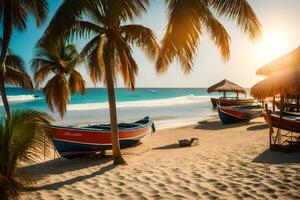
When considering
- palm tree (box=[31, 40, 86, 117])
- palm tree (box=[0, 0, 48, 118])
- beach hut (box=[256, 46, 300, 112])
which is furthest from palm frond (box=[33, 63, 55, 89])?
beach hut (box=[256, 46, 300, 112])

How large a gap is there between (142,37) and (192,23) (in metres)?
1.88

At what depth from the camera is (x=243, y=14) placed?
7211 millimetres

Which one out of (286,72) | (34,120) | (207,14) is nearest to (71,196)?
(34,120)

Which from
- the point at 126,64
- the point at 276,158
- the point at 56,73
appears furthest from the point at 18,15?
the point at 276,158

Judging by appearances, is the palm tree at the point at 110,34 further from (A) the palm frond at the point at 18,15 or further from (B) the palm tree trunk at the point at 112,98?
(A) the palm frond at the point at 18,15

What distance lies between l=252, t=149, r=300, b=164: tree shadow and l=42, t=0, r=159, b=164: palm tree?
13.8 ft

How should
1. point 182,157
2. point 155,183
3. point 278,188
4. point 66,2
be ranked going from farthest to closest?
point 182,157
point 66,2
point 155,183
point 278,188

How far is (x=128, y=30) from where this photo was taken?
8.63m

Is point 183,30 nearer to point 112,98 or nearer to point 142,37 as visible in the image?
point 142,37

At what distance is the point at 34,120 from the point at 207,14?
18.0 feet

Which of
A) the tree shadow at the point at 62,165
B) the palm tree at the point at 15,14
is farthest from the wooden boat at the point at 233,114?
the palm tree at the point at 15,14

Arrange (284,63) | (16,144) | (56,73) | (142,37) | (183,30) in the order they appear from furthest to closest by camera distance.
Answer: (56,73) < (284,63) < (142,37) < (183,30) < (16,144)

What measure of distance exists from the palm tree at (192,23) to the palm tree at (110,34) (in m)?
1.07

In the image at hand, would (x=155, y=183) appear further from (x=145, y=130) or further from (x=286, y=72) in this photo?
(x=145, y=130)
